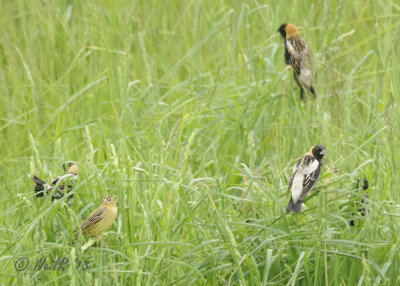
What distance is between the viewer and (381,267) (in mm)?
3186

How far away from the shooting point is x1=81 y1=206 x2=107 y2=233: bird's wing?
3.12 m

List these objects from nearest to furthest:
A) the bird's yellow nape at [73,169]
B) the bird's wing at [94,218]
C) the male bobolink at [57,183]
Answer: the bird's wing at [94,218], the male bobolink at [57,183], the bird's yellow nape at [73,169]

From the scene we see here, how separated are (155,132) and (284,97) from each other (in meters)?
0.92

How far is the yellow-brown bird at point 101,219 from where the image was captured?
313 cm

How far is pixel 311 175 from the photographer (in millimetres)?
3359

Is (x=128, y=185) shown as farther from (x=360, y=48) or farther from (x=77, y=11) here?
(x=77, y=11)

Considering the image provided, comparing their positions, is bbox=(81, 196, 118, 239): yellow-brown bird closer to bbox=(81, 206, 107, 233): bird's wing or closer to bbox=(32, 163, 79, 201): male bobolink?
bbox=(81, 206, 107, 233): bird's wing

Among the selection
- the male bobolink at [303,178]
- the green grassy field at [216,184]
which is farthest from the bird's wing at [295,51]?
the male bobolink at [303,178]

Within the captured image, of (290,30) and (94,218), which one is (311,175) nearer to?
(94,218)

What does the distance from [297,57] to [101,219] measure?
1993mm

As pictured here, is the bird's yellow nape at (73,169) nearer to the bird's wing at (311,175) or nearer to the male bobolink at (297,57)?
the bird's wing at (311,175)

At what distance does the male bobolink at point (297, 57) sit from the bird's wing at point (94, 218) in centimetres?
174

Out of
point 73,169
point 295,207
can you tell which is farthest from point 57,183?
point 295,207

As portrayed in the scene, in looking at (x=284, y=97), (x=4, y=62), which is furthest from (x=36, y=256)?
(x=4, y=62)
